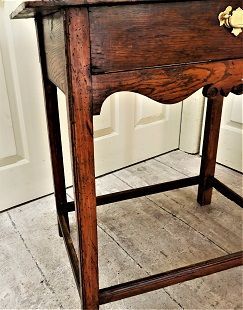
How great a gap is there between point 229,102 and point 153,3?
1.01 metres

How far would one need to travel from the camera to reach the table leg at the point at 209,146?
100 cm

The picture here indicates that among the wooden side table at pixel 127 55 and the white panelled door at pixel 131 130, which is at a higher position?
the wooden side table at pixel 127 55

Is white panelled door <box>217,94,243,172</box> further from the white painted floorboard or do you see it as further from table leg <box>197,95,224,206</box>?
table leg <box>197,95,224,206</box>

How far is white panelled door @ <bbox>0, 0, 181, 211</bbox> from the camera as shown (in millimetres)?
982

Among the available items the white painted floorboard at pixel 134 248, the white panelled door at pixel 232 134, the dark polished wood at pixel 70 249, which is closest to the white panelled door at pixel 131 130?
the white painted floorboard at pixel 134 248

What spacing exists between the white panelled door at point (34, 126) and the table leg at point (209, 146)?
0.43 meters

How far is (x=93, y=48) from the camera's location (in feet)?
1.51

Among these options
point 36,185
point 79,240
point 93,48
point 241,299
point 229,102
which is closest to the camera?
point 93,48

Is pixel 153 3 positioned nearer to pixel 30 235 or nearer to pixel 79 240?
pixel 79 240

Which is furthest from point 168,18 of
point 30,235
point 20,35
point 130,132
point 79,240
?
point 130,132

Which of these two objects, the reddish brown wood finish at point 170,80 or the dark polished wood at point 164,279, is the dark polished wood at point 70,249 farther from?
the reddish brown wood finish at point 170,80

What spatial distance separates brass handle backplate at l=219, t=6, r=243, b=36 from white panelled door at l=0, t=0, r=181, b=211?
677 mm

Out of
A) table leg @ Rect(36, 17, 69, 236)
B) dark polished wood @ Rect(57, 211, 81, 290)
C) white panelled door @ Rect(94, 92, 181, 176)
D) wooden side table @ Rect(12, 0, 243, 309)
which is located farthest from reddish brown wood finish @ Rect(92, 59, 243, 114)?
white panelled door @ Rect(94, 92, 181, 176)

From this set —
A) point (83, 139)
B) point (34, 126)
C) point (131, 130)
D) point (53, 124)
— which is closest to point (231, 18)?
point (83, 139)
